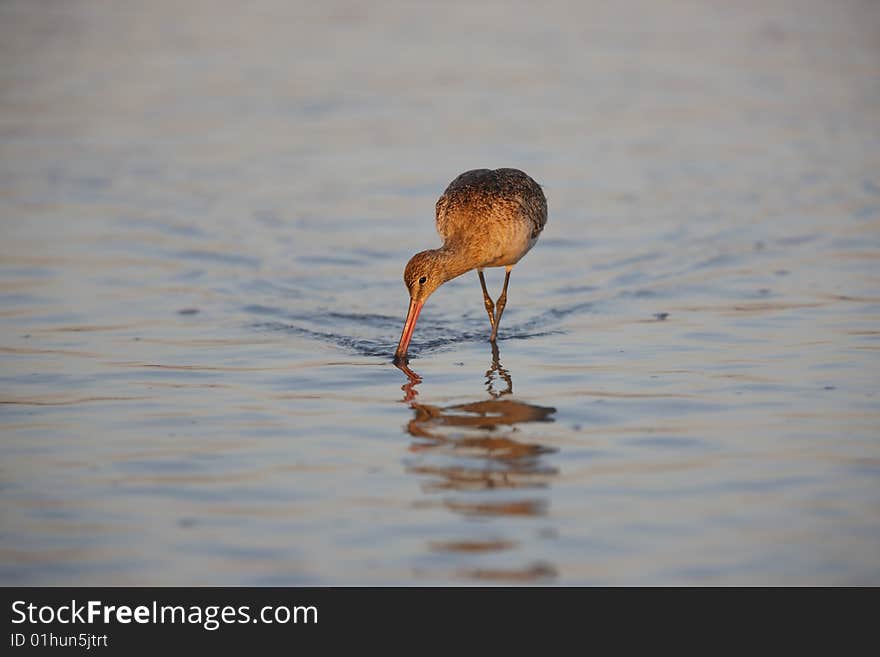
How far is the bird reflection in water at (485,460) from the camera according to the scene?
5168mm

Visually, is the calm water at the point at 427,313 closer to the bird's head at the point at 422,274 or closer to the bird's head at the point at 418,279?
the bird's head at the point at 418,279

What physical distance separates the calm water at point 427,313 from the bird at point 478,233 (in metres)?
0.37

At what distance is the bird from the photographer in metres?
8.09

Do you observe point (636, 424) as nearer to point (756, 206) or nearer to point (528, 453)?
point (528, 453)

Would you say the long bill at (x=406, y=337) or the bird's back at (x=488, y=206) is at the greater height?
the bird's back at (x=488, y=206)

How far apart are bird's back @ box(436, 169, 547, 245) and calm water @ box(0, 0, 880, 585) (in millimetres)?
705

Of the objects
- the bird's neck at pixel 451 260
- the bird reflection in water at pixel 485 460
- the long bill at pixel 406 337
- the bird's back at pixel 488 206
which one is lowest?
the bird reflection in water at pixel 485 460

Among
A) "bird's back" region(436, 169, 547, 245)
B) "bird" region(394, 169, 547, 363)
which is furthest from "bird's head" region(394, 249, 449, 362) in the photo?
"bird's back" region(436, 169, 547, 245)

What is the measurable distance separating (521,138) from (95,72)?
19.4 feet

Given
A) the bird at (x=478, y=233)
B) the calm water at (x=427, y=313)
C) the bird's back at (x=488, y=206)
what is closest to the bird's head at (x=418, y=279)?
the bird at (x=478, y=233)

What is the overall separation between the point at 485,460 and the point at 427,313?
317 cm

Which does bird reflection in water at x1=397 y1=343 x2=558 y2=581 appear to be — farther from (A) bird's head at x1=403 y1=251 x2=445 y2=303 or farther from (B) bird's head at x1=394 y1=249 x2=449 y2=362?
(A) bird's head at x1=403 y1=251 x2=445 y2=303
